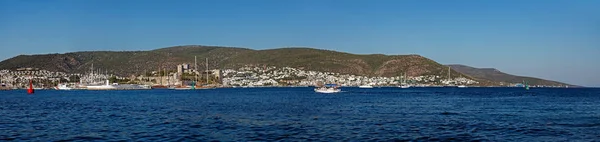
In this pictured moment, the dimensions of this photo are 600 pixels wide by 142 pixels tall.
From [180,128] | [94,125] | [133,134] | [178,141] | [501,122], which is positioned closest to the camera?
[178,141]

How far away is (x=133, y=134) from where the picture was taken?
A: 30.5m

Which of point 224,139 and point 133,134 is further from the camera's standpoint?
point 133,134

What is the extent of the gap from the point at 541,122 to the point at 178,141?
26.3 metres

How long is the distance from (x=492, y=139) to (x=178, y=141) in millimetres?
15993

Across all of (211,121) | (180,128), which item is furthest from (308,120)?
(180,128)

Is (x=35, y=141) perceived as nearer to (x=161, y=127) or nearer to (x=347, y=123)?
(x=161, y=127)

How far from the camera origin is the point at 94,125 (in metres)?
36.2

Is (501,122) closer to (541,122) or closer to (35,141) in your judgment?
(541,122)

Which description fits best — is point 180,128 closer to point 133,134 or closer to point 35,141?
point 133,134

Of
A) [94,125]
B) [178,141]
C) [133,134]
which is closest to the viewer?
[178,141]

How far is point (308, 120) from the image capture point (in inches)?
1592

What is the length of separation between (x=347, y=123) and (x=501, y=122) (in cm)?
1110

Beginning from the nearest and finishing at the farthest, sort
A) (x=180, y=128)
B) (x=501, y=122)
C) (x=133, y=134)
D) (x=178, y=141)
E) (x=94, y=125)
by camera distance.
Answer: (x=178, y=141) → (x=133, y=134) → (x=180, y=128) → (x=94, y=125) → (x=501, y=122)

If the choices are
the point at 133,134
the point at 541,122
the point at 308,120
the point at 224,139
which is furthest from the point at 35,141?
the point at 541,122
